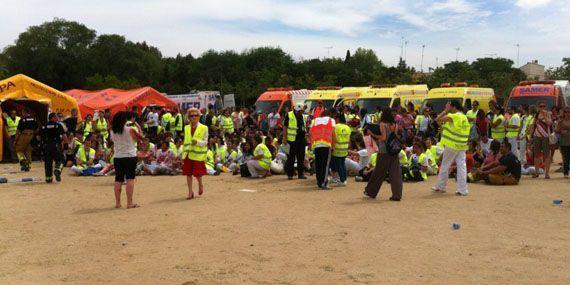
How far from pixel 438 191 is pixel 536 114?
428cm

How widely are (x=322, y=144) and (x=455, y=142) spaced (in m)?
2.69

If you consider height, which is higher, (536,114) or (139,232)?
(536,114)

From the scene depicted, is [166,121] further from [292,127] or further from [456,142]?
[456,142]

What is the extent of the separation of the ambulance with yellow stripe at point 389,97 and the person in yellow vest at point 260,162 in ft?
29.0

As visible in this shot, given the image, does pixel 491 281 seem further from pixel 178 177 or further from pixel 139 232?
pixel 178 177

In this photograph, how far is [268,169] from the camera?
46.9 ft

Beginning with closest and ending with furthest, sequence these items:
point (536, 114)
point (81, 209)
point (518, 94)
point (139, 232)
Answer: point (139, 232), point (81, 209), point (536, 114), point (518, 94)

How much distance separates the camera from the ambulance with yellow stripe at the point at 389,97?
22.5 meters

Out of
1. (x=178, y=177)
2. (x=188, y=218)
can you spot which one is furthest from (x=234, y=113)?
(x=188, y=218)

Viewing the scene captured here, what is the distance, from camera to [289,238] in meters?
7.20

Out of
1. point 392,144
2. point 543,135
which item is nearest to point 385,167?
point 392,144

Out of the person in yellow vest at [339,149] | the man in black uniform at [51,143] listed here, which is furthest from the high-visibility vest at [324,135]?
the man in black uniform at [51,143]

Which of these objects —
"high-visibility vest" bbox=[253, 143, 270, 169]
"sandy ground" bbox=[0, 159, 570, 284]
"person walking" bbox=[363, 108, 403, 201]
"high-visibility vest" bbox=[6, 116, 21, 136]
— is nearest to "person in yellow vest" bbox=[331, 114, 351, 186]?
"sandy ground" bbox=[0, 159, 570, 284]

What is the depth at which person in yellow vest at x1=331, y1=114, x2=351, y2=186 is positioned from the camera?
12.1 m
